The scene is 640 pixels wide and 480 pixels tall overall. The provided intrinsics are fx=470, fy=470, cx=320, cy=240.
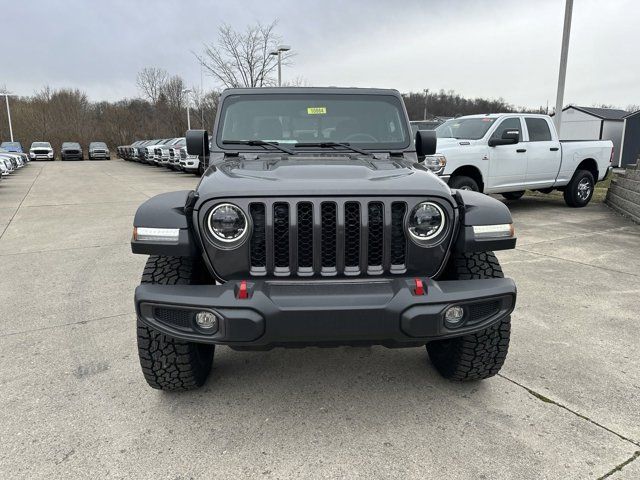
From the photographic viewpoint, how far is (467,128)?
9078mm

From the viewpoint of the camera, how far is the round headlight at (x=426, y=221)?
236 centimetres

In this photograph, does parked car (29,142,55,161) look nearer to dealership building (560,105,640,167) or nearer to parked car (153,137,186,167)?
parked car (153,137,186,167)

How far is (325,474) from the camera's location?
2.18m

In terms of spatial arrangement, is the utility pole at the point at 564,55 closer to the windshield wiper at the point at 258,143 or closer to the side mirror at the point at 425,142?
the side mirror at the point at 425,142

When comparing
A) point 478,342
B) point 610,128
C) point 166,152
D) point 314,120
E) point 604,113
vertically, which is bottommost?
point 478,342

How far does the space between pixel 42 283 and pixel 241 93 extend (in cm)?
316

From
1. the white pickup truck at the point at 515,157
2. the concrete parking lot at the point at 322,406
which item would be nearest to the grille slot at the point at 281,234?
the concrete parking lot at the point at 322,406

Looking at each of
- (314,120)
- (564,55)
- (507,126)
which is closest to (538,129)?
(507,126)

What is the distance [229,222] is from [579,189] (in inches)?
399

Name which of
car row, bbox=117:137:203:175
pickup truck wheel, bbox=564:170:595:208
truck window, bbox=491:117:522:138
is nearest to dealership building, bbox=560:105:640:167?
pickup truck wheel, bbox=564:170:595:208

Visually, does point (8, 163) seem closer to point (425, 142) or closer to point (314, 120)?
point (314, 120)

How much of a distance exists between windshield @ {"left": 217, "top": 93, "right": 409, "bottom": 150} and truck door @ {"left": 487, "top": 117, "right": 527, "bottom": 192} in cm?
560

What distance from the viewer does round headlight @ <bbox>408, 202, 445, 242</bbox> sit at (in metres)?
2.36

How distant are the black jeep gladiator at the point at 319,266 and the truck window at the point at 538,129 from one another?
7.50 meters
